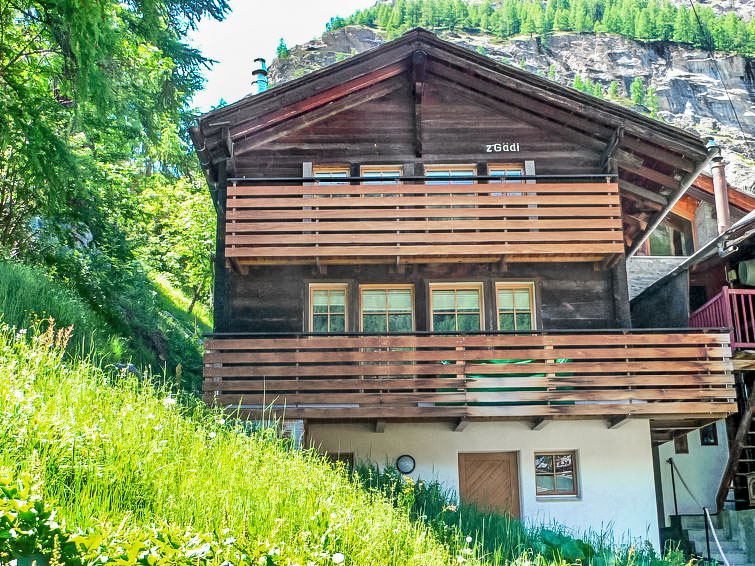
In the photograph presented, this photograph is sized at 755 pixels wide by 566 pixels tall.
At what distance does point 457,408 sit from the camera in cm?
1381

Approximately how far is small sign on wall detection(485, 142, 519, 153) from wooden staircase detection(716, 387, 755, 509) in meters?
6.53

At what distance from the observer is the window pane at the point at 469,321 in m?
15.6

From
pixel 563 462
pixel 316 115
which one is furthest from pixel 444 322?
pixel 316 115

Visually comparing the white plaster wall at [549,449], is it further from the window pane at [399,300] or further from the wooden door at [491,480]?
the window pane at [399,300]

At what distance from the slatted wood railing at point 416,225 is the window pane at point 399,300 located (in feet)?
2.33

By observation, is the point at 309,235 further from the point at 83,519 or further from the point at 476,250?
the point at 83,519

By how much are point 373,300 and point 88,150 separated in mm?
7542

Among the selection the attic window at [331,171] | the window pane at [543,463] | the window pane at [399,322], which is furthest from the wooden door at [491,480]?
the attic window at [331,171]

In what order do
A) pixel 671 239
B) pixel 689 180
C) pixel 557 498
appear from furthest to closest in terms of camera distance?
pixel 671 239
pixel 689 180
pixel 557 498

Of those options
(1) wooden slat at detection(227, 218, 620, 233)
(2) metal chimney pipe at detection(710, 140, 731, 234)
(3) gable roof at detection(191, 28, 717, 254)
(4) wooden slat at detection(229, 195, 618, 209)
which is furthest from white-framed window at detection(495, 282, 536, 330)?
(2) metal chimney pipe at detection(710, 140, 731, 234)

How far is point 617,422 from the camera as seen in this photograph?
48.0 ft

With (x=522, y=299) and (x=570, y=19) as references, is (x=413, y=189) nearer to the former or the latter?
(x=522, y=299)

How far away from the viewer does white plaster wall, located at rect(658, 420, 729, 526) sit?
1950cm

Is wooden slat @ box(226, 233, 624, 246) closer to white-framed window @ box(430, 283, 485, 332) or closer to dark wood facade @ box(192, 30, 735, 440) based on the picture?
dark wood facade @ box(192, 30, 735, 440)
